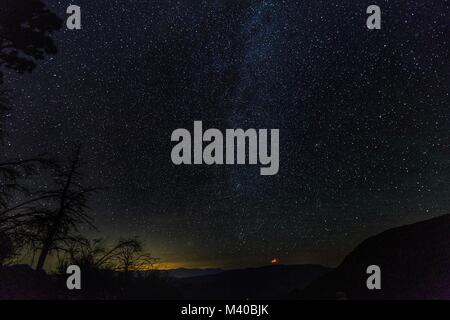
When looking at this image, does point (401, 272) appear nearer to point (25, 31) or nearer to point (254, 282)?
point (254, 282)

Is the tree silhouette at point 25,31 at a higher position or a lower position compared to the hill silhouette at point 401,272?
higher

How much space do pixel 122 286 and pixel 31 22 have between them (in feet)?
15.6

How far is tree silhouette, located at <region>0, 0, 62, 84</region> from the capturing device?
8.25 metres

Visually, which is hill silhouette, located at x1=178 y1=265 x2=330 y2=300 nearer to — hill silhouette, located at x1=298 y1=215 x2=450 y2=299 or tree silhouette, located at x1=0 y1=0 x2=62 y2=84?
hill silhouette, located at x1=298 y1=215 x2=450 y2=299

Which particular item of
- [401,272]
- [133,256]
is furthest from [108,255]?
[401,272]

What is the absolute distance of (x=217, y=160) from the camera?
740 centimetres

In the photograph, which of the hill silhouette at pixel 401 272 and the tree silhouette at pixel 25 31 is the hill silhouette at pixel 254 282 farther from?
the tree silhouette at pixel 25 31

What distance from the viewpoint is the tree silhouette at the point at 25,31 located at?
8.25 m
